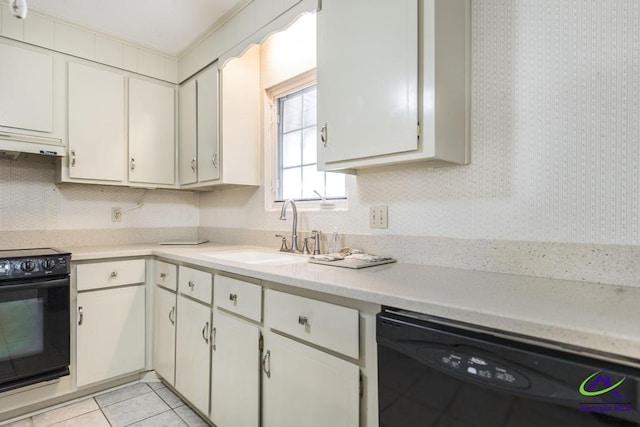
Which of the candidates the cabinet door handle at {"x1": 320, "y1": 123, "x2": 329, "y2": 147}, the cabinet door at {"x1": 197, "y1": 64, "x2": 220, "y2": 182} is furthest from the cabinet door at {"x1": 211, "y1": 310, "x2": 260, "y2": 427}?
the cabinet door at {"x1": 197, "y1": 64, "x2": 220, "y2": 182}

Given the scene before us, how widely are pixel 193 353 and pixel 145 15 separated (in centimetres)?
211

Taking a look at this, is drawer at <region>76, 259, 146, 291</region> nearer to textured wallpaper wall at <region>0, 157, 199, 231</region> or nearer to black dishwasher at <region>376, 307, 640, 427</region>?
textured wallpaper wall at <region>0, 157, 199, 231</region>

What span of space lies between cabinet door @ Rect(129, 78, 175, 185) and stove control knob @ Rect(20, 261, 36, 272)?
88 centimetres

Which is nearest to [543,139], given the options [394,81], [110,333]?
[394,81]

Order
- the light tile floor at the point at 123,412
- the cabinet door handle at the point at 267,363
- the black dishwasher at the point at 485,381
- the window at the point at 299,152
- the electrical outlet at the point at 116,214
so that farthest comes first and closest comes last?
the electrical outlet at the point at 116,214 → the window at the point at 299,152 → the light tile floor at the point at 123,412 → the cabinet door handle at the point at 267,363 → the black dishwasher at the point at 485,381

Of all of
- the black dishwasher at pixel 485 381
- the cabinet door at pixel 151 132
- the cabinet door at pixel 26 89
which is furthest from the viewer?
the cabinet door at pixel 151 132

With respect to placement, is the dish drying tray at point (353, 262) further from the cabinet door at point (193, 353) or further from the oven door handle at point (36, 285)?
the oven door handle at point (36, 285)

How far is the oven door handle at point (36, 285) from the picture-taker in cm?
175

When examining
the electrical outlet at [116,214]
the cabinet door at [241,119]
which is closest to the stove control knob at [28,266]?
the electrical outlet at [116,214]

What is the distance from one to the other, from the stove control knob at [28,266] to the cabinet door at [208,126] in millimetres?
1074

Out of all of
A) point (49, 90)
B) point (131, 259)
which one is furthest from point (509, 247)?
point (49, 90)

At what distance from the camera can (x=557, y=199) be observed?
3.72 feet

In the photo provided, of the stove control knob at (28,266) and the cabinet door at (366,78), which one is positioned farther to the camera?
Result: the stove control knob at (28,266)

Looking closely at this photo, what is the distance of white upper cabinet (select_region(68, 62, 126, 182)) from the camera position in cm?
225
